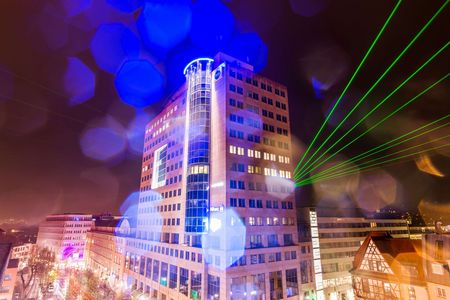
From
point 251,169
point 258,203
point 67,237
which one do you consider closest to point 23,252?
point 67,237

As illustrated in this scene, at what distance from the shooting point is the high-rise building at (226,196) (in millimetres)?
43406

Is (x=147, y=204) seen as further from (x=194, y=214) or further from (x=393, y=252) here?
(x=393, y=252)

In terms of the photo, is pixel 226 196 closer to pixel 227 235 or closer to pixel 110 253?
pixel 227 235

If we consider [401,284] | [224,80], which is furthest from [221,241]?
[224,80]

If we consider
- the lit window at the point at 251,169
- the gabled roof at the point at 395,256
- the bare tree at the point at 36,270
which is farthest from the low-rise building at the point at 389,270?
the bare tree at the point at 36,270

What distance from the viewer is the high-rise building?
43.4 m

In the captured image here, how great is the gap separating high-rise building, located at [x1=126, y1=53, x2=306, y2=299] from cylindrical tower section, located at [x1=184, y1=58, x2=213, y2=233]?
21 centimetres

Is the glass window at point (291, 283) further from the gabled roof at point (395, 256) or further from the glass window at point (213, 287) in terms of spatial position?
the glass window at point (213, 287)

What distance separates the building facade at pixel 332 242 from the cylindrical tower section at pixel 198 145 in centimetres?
2613

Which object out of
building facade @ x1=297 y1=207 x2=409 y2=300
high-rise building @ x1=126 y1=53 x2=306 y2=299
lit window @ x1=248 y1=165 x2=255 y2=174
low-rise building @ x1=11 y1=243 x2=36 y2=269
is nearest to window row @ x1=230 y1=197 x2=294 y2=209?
high-rise building @ x1=126 y1=53 x2=306 y2=299

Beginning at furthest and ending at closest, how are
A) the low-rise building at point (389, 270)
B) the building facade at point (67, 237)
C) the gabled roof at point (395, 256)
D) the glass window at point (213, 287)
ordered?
1. the building facade at point (67, 237)
2. the glass window at point (213, 287)
3. the gabled roof at point (395, 256)
4. the low-rise building at point (389, 270)

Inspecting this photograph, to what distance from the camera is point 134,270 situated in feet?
226

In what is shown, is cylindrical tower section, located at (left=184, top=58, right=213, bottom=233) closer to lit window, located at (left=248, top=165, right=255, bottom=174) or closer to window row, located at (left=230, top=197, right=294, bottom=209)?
window row, located at (left=230, top=197, right=294, bottom=209)

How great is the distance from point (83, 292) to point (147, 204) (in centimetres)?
3106
